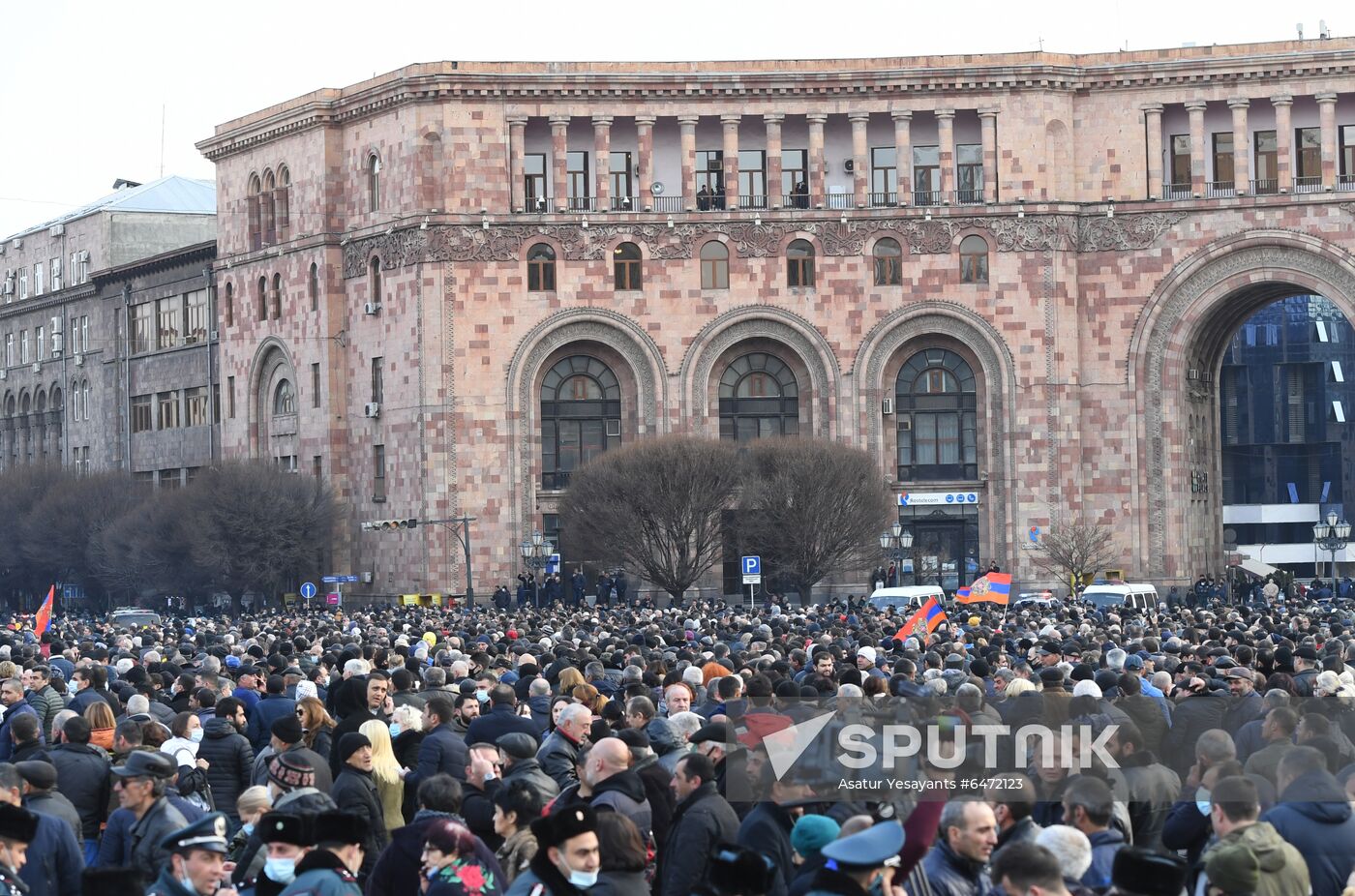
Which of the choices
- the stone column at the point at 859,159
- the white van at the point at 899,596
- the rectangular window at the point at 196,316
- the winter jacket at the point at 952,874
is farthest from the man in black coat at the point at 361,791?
the rectangular window at the point at 196,316

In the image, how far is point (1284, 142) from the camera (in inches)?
2591

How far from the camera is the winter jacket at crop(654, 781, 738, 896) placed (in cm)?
1123

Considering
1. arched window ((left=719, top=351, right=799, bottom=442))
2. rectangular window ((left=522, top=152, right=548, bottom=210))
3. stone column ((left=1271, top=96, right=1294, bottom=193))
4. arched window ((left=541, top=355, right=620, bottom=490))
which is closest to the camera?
stone column ((left=1271, top=96, right=1294, bottom=193))

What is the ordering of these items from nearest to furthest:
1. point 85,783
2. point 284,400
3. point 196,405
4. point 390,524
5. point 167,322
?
point 85,783 → point 390,524 → point 284,400 → point 196,405 → point 167,322

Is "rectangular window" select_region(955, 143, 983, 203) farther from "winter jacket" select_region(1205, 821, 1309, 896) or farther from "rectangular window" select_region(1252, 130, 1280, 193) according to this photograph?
"winter jacket" select_region(1205, 821, 1309, 896)

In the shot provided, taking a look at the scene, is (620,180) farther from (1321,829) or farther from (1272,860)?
(1272,860)

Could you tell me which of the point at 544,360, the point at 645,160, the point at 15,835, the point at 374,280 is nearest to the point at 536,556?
the point at 544,360

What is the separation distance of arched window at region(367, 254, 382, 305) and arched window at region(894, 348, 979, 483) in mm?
15863

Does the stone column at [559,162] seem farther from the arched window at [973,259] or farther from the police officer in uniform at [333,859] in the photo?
the police officer in uniform at [333,859]

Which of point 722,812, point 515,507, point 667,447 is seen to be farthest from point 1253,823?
point 515,507

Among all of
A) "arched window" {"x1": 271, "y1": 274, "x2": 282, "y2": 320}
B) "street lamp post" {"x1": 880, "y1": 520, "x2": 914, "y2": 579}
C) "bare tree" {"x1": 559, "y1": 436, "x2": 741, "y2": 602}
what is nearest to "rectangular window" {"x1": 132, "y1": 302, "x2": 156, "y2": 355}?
"arched window" {"x1": 271, "y1": 274, "x2": 282, "y2": 320}

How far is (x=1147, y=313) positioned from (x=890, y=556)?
10937mm

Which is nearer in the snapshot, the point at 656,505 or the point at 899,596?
the point at 899,596

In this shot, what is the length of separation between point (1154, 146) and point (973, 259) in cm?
628
